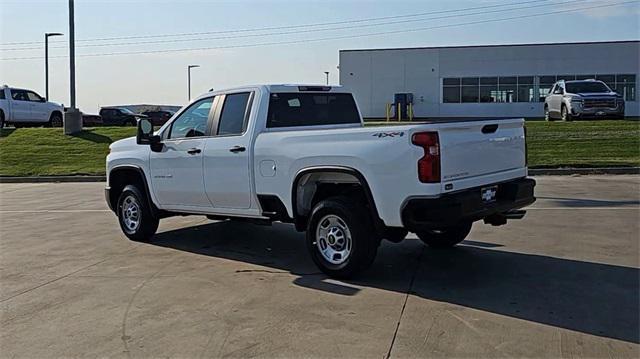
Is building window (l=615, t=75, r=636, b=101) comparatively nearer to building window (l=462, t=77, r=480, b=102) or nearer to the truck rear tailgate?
building window (l=462, t=77, r=480, b=102)

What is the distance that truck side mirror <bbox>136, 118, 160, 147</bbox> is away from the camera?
882 centimetres

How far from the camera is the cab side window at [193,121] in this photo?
332 inches

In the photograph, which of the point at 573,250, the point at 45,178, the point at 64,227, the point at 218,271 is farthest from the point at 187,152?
the point at 45,178

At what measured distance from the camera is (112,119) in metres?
45.0

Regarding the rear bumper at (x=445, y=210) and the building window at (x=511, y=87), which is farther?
the building window at (x=511, y=87)

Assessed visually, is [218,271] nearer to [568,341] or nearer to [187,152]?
[187,152]

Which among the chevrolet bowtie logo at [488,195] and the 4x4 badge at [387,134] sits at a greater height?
the 4x4 badge at [387,134]

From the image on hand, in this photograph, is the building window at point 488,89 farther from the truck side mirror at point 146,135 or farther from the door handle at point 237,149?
the door handle at point 237,149

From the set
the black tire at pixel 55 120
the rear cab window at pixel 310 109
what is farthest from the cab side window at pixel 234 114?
the black tire at pixel 55 120

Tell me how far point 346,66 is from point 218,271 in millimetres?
47939

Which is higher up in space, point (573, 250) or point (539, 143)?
point (539, 143)

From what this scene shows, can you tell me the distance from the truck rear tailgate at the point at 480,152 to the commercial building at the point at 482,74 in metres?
44.5

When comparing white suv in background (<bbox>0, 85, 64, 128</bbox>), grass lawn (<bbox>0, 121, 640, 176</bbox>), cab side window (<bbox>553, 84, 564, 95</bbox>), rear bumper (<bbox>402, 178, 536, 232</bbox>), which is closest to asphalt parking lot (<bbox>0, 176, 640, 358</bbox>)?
rear bumper (<bbox>402, 178, 536, 232</bbox>)

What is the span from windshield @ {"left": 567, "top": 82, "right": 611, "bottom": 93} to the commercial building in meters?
23.9
